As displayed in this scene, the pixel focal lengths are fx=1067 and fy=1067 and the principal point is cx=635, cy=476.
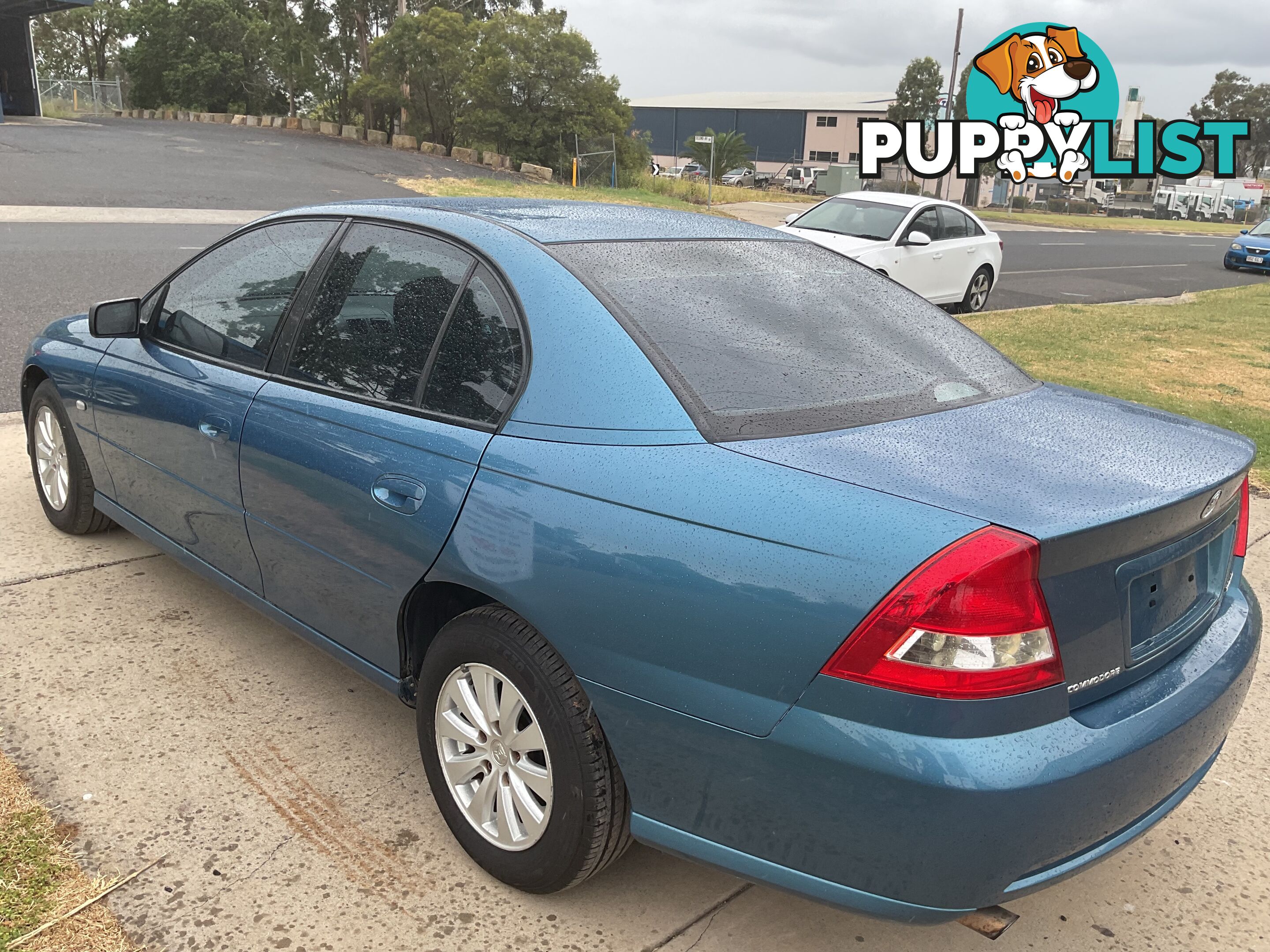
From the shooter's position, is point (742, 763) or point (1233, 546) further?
point (1233, 546)

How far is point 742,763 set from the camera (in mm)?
2055

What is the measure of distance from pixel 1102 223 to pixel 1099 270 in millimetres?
31353

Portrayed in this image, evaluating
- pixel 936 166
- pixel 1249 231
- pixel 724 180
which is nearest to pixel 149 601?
pixel 1249 231

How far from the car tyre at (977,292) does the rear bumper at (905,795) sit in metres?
12.4

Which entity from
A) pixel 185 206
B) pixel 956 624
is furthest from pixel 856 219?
pixel 185 206

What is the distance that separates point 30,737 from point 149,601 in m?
1.02

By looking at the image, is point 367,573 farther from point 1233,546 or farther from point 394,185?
point 394,185

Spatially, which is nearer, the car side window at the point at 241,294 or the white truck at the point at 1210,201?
the car side window at the point at 241,294

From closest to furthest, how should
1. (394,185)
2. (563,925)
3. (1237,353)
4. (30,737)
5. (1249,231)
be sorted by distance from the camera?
1. (563,925)
2. (30,737)
3. (1237,353)
4. (394,185)
5. (1249,231)

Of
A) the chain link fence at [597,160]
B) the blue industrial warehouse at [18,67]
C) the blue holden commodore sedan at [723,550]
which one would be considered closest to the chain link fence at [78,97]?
the blue industrial warehouse at [18,67]

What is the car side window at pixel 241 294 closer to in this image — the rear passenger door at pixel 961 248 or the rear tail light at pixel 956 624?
the rear tail light at pixel 956 624

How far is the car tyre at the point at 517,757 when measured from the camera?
231 cm

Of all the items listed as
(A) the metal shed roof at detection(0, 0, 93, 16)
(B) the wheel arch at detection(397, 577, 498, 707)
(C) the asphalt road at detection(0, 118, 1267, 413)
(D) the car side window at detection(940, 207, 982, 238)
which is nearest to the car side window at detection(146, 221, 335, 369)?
(B) the wheel arch at detection(397, 577, 498, 707)

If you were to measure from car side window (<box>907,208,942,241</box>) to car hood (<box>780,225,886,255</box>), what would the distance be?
70 cm
